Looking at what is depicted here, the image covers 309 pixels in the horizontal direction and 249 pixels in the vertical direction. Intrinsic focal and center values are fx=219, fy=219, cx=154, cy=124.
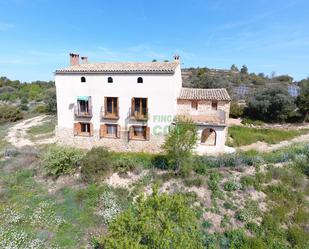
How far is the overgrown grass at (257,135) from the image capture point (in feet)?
81.0

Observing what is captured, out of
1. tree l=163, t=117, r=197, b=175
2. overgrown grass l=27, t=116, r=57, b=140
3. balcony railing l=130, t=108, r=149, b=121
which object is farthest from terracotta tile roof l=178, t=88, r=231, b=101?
overgrown grass l=27, t=116, r=57, b=140

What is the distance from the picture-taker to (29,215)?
47.4ft

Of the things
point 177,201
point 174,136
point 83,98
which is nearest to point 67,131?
point 83,98

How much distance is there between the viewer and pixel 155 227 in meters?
8.23

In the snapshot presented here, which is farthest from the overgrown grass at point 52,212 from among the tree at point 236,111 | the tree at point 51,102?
the tree at point 51,102

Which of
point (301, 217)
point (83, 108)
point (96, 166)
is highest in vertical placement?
point (83, 108)

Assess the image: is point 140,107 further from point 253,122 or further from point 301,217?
point 253,122

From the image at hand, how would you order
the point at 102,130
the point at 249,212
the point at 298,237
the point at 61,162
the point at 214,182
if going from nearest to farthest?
the point at 298,237 → the point at 249,212 → the point at 214,182 → the point at 61,162 → the point at 102,130

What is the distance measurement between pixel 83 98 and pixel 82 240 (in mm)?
12520

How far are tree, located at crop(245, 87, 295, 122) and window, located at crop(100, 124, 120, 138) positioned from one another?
2192 centimetres

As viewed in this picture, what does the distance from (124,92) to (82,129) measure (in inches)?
250

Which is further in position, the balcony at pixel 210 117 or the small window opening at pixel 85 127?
the small window opening at pixel 85 127

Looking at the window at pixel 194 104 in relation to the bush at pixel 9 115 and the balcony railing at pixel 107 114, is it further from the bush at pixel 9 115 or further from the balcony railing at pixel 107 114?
the bush at pixel 9 115

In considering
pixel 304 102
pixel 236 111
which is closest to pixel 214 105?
pixel 236 111
